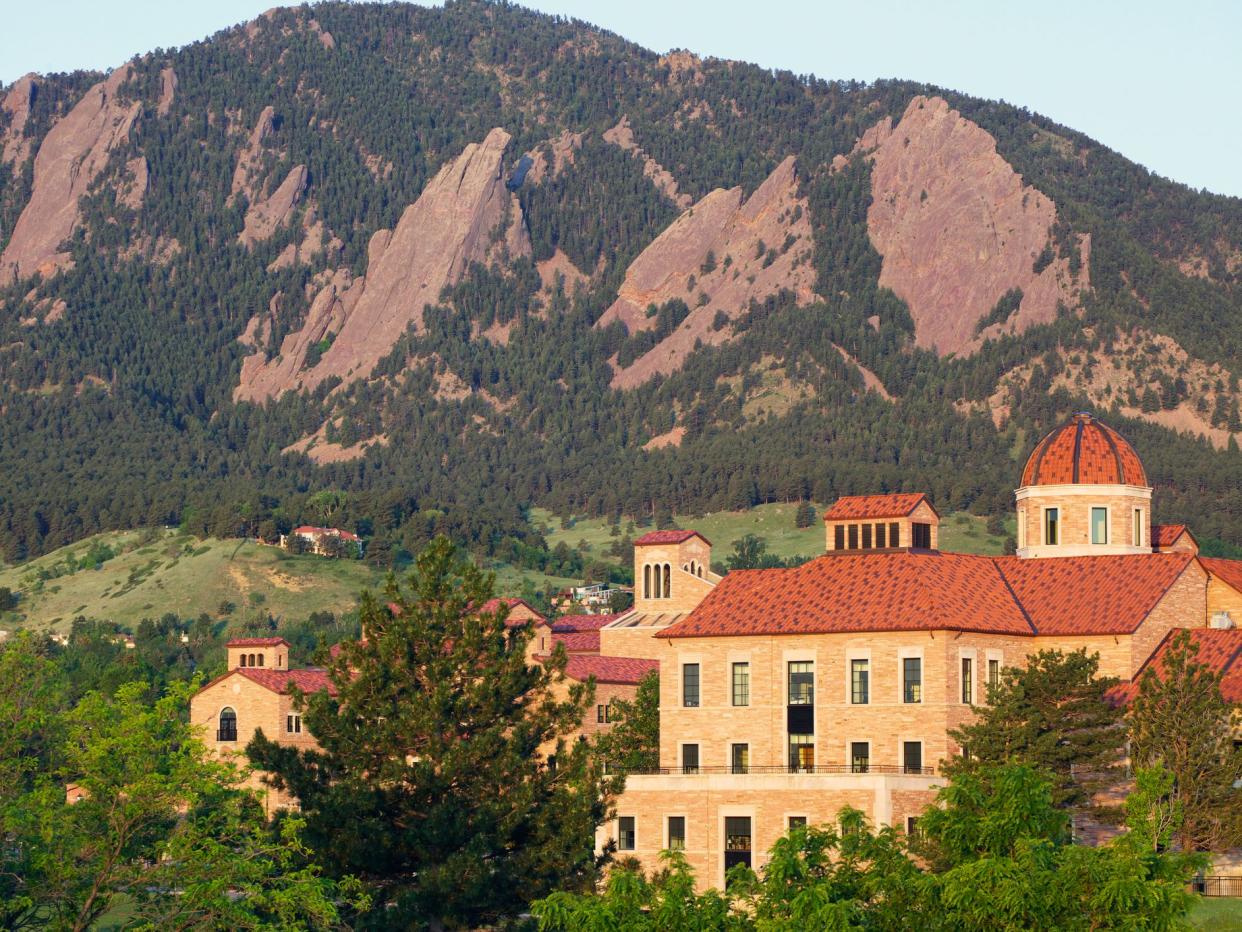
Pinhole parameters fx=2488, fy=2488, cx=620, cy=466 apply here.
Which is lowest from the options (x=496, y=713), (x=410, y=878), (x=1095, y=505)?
(x=410, y=878)

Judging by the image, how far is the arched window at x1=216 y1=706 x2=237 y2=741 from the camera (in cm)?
15750

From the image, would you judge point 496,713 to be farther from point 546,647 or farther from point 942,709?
point 546,647

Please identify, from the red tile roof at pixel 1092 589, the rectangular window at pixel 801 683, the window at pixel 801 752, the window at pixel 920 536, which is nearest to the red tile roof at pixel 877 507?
the window at pixel 920 536

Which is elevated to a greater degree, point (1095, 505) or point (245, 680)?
point (1095, 505)

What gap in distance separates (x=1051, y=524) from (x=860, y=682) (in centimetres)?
1630

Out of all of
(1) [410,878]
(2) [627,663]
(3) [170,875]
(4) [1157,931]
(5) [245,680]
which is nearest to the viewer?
(4) [1157,931]

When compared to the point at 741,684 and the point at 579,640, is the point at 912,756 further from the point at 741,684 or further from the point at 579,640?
the point at 579,640

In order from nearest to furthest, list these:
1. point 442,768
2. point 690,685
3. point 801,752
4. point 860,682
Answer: point 442,768 < point 860,682 < point 801,752 < point 690,685

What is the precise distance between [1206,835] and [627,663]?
49153 millimetres

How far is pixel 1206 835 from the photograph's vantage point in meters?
97.3

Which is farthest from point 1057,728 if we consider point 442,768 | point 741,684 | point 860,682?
point 442,768

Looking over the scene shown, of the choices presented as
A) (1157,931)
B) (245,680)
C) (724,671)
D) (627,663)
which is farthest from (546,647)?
(1157,931)

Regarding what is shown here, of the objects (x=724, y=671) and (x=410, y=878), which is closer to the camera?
(x=410, y=878)

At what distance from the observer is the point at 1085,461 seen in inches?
4678
